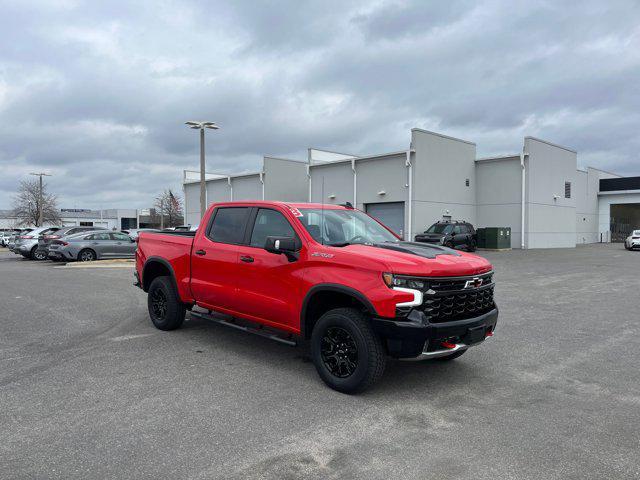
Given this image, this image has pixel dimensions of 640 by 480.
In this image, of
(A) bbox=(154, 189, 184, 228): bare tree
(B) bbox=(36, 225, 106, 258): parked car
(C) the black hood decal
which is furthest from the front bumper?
(A) bbox=(154, 189, 184, 228): bare tree

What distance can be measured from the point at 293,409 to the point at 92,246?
18960 mm

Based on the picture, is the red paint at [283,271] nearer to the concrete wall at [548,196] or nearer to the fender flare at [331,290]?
the fender flare at [331,290]

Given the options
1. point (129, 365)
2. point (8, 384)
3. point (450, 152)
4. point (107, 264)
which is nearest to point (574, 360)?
point (129, 365)

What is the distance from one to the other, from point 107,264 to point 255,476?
17.7 m

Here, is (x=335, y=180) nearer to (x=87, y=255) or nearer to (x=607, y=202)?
(x=87, y=255)

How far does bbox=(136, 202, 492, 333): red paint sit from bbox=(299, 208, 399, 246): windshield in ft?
0.39

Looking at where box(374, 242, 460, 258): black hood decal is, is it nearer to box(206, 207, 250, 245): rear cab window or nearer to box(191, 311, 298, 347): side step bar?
box(191, 311, 298, 347): side step bar

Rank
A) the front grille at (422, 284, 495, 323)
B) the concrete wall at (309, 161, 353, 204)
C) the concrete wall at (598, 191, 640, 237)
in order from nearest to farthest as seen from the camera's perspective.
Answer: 1. the front grille at (422, 284, 495, 323)
2. the concrete wall at (309, 161, 353, 204)
3. the concrete wall at (598, 191, 640, 237)

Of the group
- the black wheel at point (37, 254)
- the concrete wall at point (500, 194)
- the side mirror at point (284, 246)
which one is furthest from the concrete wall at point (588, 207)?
the side mirror at point (284, 246)

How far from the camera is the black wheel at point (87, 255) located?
795 inches

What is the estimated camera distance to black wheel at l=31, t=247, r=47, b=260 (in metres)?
22.5

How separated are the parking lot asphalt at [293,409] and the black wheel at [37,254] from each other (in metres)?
17.3

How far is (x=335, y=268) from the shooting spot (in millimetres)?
4660

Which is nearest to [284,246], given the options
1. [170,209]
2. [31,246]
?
[31,246]
